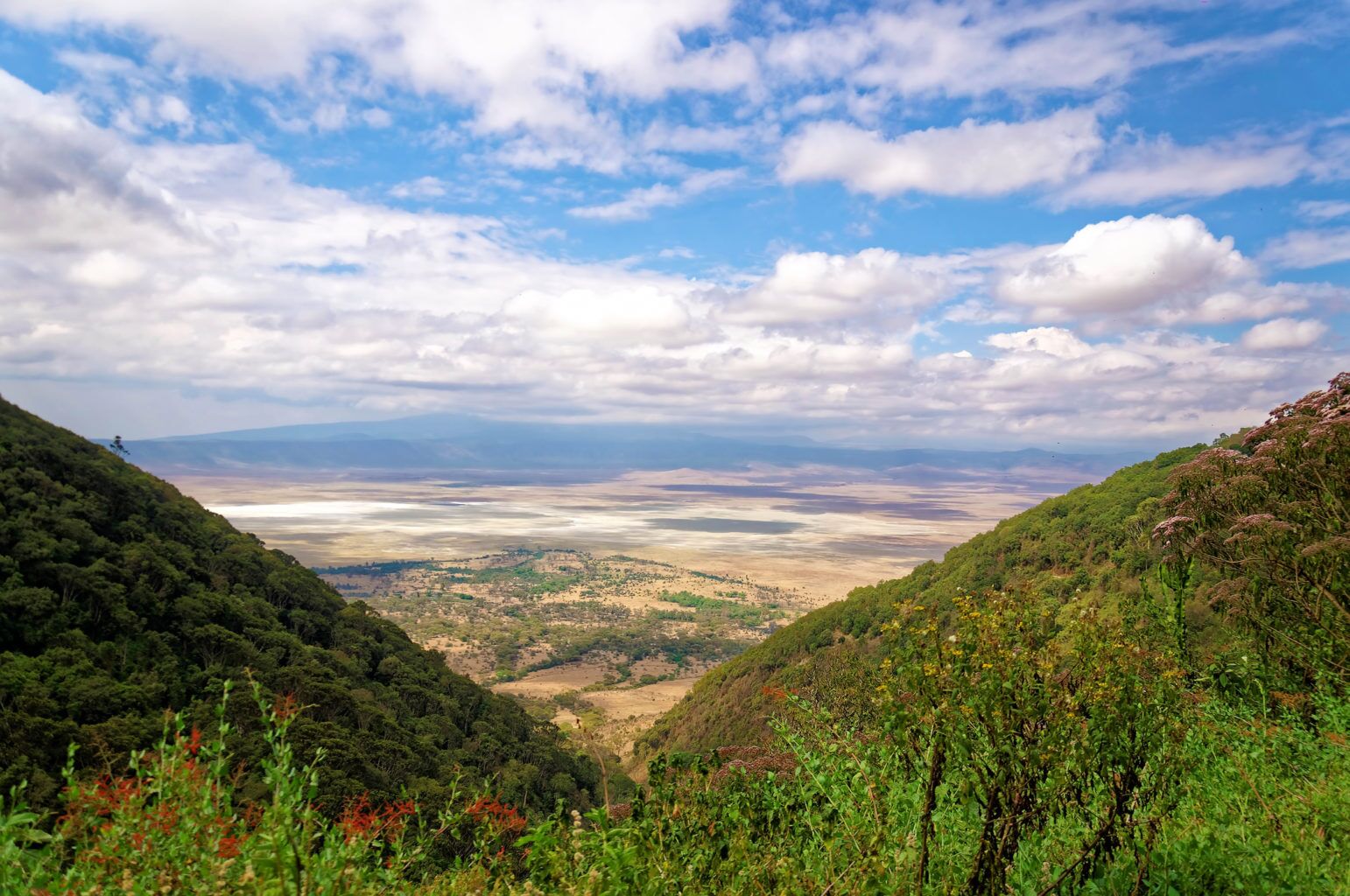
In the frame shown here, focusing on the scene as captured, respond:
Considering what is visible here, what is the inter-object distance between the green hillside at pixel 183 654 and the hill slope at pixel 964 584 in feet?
36.9

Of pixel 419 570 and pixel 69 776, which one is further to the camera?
pixel 419 570

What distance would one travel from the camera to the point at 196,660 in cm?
2088

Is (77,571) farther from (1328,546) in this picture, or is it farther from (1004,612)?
(1328,546)

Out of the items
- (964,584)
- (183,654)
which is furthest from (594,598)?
(183,654)

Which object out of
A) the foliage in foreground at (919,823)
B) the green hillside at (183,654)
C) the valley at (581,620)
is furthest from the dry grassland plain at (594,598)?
the foliage in foreground at (919,823)

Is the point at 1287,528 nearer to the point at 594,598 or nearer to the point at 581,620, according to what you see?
the point at 581,620

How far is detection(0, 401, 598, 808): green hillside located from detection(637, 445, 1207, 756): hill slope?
36.9ft

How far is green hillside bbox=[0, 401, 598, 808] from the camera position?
15227mm

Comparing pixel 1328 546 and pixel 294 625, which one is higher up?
pixel 1328 546

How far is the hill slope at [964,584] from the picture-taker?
31609 millimetres

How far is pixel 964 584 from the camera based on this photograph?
42.2 m

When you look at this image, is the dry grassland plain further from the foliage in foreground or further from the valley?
the foliage in foreground

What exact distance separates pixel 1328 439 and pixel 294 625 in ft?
105

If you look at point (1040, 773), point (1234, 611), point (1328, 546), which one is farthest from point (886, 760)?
point (1234, 611)
